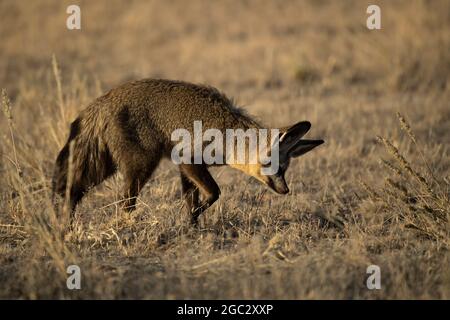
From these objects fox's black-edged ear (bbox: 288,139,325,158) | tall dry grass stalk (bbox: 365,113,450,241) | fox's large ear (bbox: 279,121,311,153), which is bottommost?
tall dry grass stalk (bbox: 365,113,450,241)

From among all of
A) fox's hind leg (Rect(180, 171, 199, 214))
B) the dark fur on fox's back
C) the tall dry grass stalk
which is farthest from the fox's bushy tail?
the tall dry grass stalk

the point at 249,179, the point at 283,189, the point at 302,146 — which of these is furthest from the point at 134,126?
the point at 249,179

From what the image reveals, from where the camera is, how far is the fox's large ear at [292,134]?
6727mm

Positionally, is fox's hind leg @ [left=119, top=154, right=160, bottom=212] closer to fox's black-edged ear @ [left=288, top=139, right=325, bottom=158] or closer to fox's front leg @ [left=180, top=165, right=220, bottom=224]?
fox's front leg @ [left=180, top=165, right=220, bottom=224]

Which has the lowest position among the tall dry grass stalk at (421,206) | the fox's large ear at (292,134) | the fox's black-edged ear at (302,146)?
the tall dry grass stalk at (421,206)

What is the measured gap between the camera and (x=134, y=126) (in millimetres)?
6914

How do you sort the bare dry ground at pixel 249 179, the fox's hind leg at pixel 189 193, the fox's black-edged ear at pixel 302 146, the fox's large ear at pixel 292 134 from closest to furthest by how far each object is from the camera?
1. the bare dry ground at pixel 249 179
2. the fox's large ear at pixel 292 134
3. the fox's black-edged ear at pixel 302 146
4. the fox's hind leg at pixel 189 193

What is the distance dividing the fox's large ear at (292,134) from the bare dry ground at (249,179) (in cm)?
85

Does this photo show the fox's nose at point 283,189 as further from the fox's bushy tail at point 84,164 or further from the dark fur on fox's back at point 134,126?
the fox's bushy tail at point 84,164

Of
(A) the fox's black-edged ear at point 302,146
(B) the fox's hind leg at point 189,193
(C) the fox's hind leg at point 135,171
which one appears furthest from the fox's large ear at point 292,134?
(C) the fox's hind leg at point 135,171

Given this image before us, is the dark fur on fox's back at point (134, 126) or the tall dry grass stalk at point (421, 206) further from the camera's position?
the dark fur on fox's back at point (134, 126)

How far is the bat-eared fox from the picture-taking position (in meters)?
6.88

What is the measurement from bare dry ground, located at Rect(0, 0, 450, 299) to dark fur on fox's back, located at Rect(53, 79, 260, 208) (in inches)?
15.6
